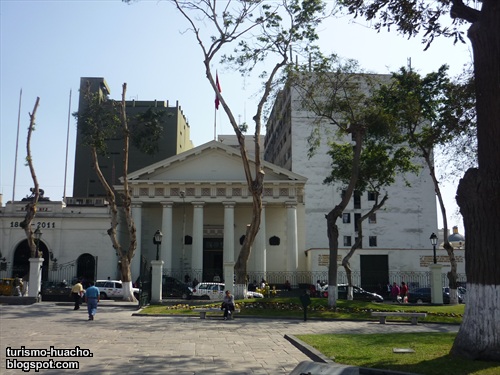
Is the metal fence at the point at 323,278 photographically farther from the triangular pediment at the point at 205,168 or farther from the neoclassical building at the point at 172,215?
the triangular pediment at the point at 205,168

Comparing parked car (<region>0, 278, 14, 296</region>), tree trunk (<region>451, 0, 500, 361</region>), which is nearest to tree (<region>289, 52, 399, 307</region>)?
tree trunk (<region>451, 0, 500, 361</region>)

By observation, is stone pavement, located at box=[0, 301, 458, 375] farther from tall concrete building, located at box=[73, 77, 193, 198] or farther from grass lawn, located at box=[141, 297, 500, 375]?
tall concrete building, located at box=[73, 77, 193, 198]

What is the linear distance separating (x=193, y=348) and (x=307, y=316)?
9.55 meters

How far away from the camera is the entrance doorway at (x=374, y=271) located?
135 ft

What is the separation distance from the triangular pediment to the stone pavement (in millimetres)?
21344

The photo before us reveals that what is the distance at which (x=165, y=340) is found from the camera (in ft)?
46.0

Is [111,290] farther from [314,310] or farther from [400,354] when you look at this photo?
[400,354]

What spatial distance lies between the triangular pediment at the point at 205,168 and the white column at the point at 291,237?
8.16ft

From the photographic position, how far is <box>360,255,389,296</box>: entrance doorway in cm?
4116

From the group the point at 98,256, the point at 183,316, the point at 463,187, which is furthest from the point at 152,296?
the point at 463,187

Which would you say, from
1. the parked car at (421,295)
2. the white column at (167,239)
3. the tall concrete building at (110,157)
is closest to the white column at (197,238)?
the white column at (167,239)

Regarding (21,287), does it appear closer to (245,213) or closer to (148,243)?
(148,243)

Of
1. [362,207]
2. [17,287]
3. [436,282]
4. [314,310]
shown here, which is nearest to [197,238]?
[17,287]

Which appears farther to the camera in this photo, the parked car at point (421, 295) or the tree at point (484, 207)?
the parked car at point (421, 295)
